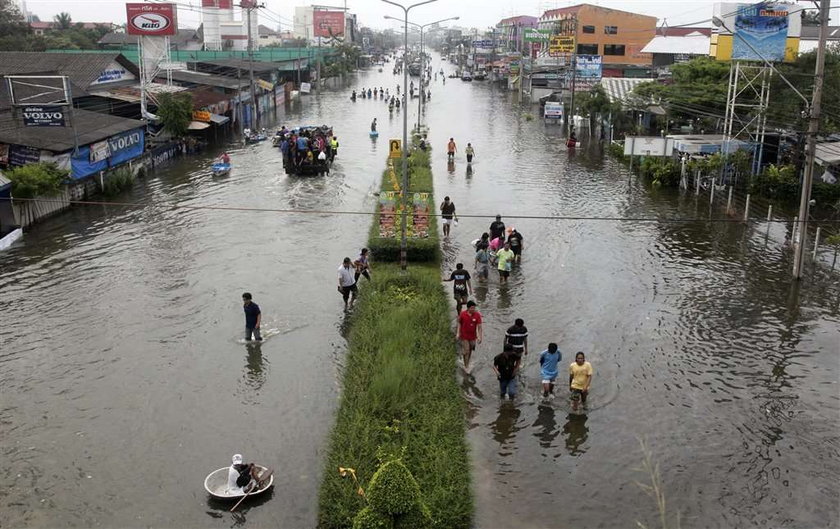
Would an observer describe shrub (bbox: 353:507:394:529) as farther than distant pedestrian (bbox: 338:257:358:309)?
No

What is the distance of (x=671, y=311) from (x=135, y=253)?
14.5m

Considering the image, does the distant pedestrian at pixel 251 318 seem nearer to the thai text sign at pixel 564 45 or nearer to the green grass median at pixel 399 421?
the green grass median at pixel 399 421

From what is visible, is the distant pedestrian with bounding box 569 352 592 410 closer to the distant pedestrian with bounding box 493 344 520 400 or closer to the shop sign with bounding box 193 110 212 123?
the distant pedestrian with bounding box 493 344 520 400

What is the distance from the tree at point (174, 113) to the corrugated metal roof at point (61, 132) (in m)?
5.67

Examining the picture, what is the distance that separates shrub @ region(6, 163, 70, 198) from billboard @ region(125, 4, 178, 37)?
694 inches

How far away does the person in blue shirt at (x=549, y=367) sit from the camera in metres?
12.2

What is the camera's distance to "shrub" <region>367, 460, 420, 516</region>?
791 cm

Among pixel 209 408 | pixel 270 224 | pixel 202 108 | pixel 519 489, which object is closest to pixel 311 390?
pixel 209 408

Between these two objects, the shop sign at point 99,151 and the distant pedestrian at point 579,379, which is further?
the shop sign at point 99,151

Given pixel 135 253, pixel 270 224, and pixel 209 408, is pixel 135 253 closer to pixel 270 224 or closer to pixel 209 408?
pixel 270 224

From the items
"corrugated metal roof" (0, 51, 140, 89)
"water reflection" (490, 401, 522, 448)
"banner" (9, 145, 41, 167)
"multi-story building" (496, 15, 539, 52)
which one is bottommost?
"water reflection" (490, 401, 522, 448)

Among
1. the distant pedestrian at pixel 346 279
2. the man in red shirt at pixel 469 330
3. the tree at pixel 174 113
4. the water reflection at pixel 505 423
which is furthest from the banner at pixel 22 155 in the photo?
the water reflection at pixel 505 423

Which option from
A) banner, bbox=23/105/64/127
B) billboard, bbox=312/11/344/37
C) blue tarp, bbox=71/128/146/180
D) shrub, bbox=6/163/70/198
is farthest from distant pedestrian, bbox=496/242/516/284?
billboard, bbox=312/11/344/37

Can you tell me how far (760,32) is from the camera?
2405cm
